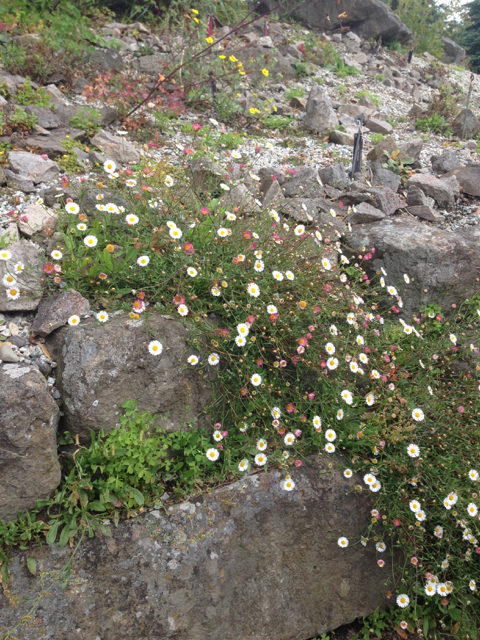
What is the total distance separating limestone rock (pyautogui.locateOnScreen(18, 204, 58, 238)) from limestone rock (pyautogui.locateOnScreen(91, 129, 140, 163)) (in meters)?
1.23

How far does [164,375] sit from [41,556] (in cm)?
112

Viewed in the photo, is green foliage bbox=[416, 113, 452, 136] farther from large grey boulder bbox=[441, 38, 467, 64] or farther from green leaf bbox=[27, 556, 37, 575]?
large grey boulder bbox=[441, 38, 467, 64]

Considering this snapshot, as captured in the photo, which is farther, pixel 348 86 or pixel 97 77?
pixel 348 86

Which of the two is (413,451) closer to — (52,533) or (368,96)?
(52,533)

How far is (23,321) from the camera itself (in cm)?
280

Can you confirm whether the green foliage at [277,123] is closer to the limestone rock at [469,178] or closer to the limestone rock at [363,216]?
the limestone rock at [469,178]

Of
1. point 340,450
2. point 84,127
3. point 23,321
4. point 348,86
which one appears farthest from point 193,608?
point 348,86

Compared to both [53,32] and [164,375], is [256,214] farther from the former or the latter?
[53,32]

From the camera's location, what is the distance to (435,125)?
24.7ft

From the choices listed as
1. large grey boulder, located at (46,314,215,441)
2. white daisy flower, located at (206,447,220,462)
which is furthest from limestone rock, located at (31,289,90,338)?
white daisy flower, located at (206,447,220,462)

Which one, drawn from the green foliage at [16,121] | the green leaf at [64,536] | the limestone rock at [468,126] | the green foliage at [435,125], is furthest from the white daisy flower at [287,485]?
the limestone rock at [468,126]

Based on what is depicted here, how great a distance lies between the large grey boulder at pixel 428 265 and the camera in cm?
396

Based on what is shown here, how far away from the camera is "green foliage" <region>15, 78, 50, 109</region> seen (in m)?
4.72

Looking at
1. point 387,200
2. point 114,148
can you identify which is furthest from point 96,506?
point 387,200
